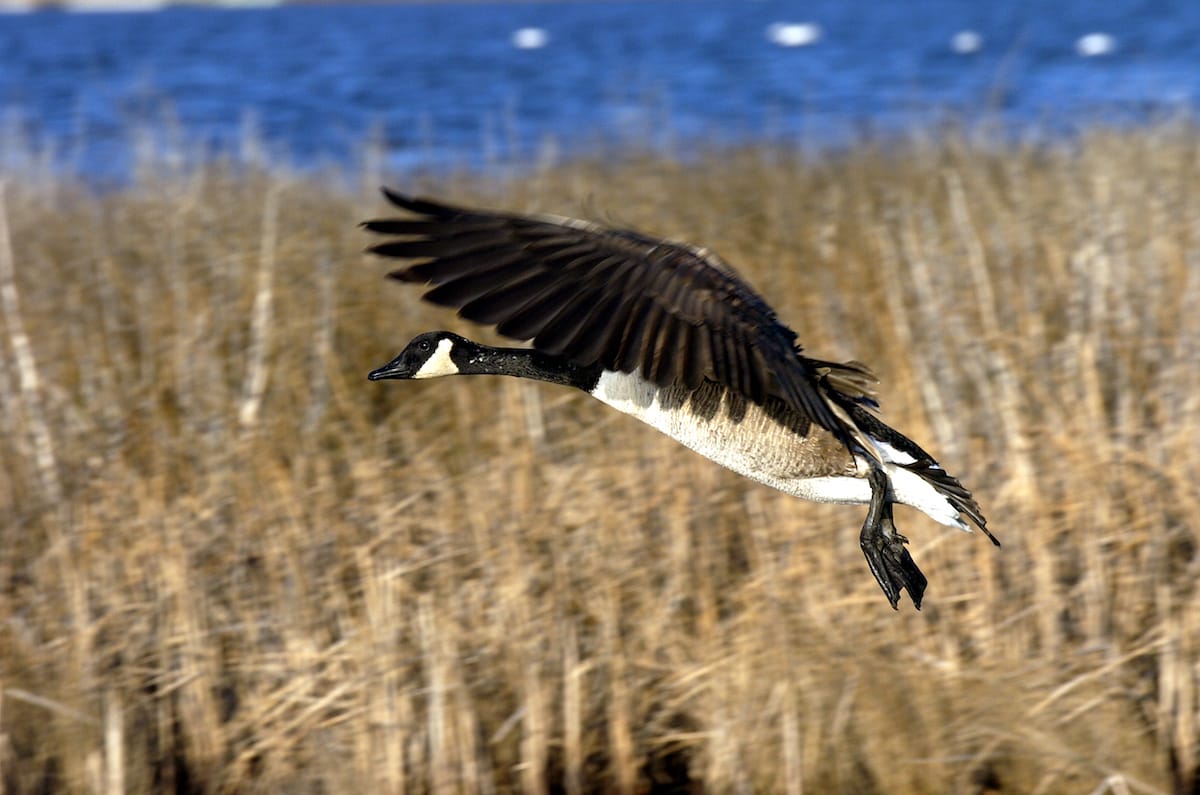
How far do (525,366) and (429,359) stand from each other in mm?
185

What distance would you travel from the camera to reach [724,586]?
4082 mm

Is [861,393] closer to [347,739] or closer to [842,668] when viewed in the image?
[842,668]

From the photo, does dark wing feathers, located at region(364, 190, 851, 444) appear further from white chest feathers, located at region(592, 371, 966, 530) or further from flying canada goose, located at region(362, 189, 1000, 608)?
white chest feathers, located at region(592, 371, 966, 530)

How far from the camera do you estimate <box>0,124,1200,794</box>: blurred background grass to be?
3.71m

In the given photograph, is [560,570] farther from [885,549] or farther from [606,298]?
[606,298]

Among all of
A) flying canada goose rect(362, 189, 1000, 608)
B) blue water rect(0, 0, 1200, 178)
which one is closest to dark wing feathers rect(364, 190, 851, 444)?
flying canada goose rect(362, 189, 1000, 608)

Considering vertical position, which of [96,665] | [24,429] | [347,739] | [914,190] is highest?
[914,190]

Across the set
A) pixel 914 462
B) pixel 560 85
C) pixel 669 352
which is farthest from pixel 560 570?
pixel 560 85

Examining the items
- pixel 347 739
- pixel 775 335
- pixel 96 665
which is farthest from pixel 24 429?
pixel 775 335

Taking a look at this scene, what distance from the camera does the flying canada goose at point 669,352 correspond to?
2.33 metres

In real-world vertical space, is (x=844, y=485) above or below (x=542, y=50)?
below

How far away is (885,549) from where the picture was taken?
279 cm

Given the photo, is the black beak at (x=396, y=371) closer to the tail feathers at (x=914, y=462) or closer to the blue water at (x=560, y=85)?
the tail feathers at (x=914, y=462)

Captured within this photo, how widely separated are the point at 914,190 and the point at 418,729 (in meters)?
3.88
